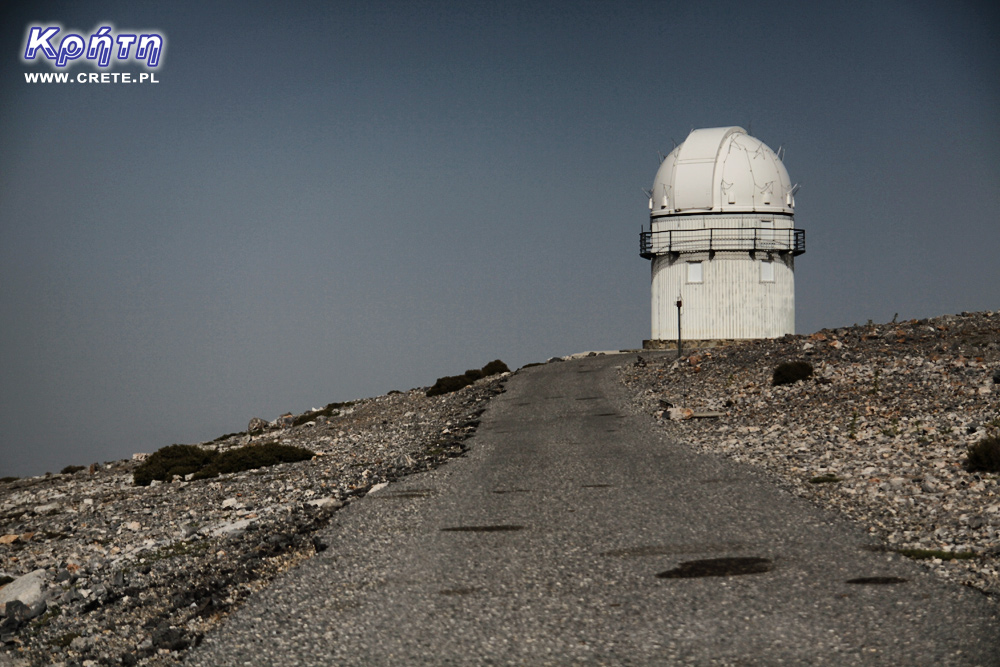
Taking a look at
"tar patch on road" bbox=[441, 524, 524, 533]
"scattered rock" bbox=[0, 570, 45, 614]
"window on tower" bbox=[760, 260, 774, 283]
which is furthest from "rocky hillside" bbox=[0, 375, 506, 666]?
"window on tower" bbox=[760, 260, 774, 283]

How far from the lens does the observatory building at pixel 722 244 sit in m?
45.2

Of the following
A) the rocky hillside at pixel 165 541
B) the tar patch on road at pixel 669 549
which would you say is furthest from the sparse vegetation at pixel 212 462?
the tar patch on road at pixel 669 549

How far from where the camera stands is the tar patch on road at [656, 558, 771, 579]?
918 cm

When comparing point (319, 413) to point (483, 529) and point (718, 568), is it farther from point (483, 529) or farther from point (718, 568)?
point (718, 568)

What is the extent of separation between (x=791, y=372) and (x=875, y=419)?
557cm

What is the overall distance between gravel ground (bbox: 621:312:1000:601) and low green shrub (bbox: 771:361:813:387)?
0.83 ft

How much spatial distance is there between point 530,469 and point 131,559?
6.84 metres

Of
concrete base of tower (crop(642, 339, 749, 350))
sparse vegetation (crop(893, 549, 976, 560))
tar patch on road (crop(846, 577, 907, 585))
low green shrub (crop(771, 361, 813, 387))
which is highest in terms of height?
concrete base of tower (crop(642, 339, 749, 350))

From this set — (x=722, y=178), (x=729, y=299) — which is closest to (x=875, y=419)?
(x=729, y=299)

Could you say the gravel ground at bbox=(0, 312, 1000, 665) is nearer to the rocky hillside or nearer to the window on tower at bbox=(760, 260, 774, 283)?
the rocky hillside

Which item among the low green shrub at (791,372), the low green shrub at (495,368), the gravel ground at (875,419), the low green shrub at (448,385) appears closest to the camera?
the gravel ground at (875,419)

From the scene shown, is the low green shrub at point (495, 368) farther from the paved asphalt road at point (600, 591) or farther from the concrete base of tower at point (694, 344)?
the paved asphalt road at point (600, 591)

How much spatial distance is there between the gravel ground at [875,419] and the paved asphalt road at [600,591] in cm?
75

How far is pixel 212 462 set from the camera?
25.1m
